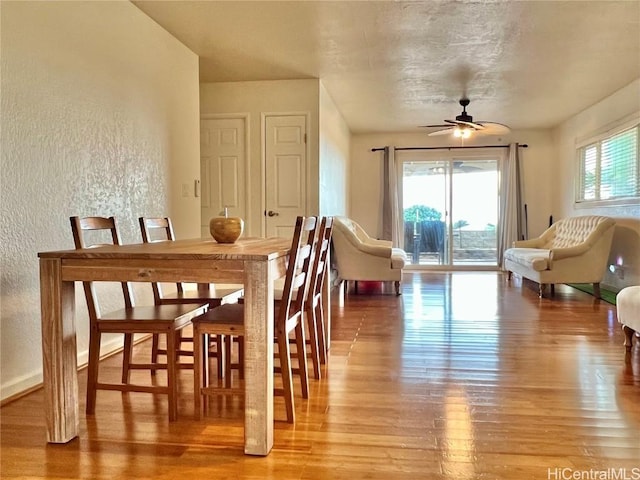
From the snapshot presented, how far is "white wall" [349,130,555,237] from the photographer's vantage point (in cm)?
878

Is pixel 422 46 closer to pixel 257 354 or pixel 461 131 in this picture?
pixel 461 131

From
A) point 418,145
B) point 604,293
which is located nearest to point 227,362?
point 604,293

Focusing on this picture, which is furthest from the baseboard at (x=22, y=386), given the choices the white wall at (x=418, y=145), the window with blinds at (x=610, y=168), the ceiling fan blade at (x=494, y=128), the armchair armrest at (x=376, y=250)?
the white wall at (x=418, y=145)

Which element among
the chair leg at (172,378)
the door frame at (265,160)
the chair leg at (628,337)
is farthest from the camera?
the door frame at (265,160)

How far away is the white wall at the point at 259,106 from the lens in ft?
18.3

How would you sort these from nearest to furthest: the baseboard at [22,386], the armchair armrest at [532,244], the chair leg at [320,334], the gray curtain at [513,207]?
the baseboard at [22,386] < the chair leg at [320,334] < the armchair armrest at [532,244] < the gray curtain at [513,207]

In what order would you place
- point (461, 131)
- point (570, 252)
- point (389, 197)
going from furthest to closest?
point (389, 197)
point (461, 131)
point (570, 252)

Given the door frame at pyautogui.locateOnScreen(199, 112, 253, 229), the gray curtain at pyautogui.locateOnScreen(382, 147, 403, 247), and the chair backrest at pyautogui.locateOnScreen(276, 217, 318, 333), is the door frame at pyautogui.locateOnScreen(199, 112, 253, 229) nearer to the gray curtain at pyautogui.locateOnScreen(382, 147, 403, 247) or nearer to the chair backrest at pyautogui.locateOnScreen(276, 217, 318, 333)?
the chair backrest at pyautogui.locateOnScreen(276, 217, 318, 333)

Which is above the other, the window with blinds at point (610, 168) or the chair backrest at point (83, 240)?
the window with blinds at point (610, 168)

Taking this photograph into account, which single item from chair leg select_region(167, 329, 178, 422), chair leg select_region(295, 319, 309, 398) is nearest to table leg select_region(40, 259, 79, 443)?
chair leg select_region(167, 329, 178, 422)

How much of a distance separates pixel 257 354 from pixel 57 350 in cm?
81

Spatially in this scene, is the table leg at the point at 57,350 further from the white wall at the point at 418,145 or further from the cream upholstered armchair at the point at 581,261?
the white wall at the point at 418,145

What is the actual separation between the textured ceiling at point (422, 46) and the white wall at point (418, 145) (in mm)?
2310

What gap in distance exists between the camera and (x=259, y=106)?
18.7 ft
